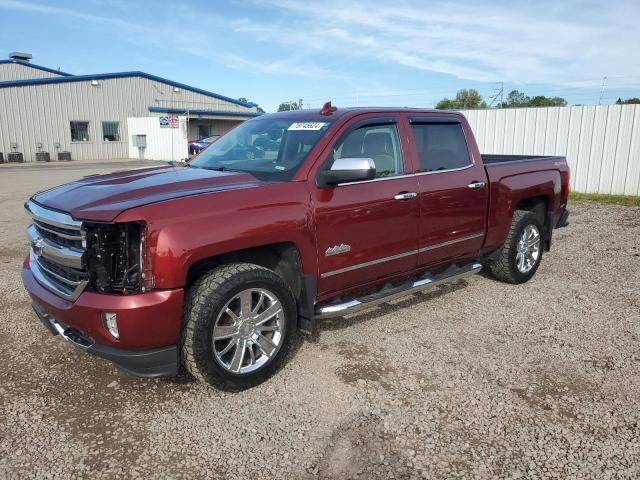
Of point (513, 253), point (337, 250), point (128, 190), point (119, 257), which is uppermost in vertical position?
point (128, 190)

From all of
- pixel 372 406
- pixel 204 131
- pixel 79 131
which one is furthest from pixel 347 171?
pixel 204 131

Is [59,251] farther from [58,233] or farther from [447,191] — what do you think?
[447,191]

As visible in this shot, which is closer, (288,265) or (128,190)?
(128,190)

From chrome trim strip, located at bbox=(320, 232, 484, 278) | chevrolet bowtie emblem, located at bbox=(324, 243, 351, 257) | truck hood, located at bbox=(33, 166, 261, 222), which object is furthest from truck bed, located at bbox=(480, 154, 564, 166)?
truck hood, located at bbox=(33, 166, 261, 222)

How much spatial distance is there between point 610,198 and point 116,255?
1285 cm

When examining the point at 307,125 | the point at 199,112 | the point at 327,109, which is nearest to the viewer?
the point at 307,125

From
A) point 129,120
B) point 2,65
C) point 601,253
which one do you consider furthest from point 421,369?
point 2,65

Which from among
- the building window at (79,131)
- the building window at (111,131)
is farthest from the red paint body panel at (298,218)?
the building window at (111,131)

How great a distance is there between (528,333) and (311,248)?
2.22 meters

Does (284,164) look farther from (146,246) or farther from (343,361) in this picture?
(343,361)

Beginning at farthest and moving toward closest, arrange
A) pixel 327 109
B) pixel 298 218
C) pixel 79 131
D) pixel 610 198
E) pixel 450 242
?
1. pixel 79 131
2. pixel 610 198
3. pixel 450 242
4. pixel 327 109
5. pixel 298 218

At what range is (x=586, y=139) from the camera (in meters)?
13.2

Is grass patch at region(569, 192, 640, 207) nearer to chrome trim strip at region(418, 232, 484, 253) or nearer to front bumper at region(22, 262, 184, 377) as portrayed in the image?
chrome trim strip at region(418, 232, 484, 253)

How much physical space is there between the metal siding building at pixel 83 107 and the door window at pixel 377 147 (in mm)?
29786
